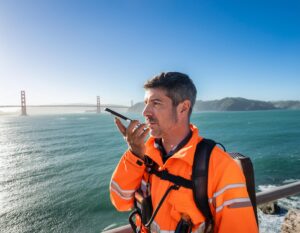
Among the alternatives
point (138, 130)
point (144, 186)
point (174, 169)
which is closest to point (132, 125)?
point (138, 130)

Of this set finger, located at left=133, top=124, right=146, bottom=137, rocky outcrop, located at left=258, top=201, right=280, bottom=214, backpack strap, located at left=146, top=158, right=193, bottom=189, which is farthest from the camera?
rocky outcrop, located at left=258, top=201, right=280, bottom=214

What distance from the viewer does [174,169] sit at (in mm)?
1692

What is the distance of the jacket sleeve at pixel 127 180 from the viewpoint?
1.89m

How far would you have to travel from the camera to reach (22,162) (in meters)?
37.1

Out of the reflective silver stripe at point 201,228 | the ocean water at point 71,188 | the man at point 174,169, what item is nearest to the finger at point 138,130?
the man at point 174,169

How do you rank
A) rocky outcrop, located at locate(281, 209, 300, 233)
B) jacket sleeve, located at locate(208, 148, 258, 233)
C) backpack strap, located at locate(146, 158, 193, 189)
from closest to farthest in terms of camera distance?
jacket sleeve, located at locate(208, 148, 258, 233)
backpack strap, located at locate(146, 158, 193, 189)
rocky outcrop, located at locate(281, 209, 300, 233)

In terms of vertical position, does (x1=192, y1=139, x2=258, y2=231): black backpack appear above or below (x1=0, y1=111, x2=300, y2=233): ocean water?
above

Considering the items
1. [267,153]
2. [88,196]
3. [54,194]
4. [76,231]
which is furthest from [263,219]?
[267,153]

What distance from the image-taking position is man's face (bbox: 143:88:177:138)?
6.11 feet

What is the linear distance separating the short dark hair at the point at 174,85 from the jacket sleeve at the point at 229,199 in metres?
0.60

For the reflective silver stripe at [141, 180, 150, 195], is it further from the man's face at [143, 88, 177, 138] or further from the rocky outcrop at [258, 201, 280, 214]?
the rocky outcrop at [258, 201, 280, 214]

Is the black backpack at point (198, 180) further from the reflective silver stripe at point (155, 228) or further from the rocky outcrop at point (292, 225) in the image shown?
the rocky outcrop at point (292, 225)

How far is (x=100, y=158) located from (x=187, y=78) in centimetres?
3573

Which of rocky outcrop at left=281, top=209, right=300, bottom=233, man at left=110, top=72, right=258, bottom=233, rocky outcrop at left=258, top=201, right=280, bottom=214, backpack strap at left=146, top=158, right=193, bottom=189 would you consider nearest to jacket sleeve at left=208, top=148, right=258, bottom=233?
man at left=110, top=72, right=258, bottom=233
